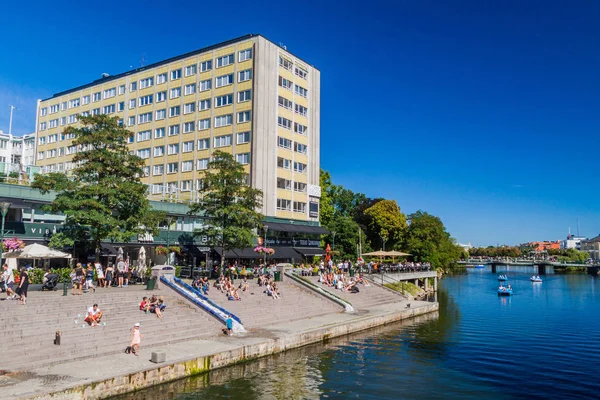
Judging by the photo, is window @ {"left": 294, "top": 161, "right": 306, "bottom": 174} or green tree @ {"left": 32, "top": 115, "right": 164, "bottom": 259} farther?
window @ {"left": 294, "top": 161, "right": 306, "bottom": 174}

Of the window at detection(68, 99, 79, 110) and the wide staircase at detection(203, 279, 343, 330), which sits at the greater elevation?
the window at detection(68, 99, 79, 110)

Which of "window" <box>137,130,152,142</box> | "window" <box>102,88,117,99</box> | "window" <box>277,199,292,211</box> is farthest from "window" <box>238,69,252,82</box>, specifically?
"window" <box>102,88,117,99</box>

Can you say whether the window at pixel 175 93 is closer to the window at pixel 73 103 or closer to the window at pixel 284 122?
the window at pixel 284 122

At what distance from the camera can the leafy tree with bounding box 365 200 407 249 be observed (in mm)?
84312

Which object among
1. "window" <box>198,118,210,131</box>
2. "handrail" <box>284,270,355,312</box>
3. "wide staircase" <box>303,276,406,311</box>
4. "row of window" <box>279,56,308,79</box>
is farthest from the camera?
"window" <box>198,118,210,131</box>

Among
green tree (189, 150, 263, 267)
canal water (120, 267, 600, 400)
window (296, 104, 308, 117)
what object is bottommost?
canal water (120, 267, 600, 400)

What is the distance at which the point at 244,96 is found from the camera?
58.2m

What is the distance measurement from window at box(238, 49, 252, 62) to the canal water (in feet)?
117

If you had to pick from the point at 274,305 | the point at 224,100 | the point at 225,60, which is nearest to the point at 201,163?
the point at 224,100

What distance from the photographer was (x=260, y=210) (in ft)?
184

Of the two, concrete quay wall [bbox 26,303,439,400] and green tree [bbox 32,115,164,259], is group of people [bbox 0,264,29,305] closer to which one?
green tree [bbox 32,115,164,259]

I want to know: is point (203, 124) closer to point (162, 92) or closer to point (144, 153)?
point (162, 92)

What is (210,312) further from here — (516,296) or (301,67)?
(516,296)

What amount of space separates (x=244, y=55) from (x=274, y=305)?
34789 mm
